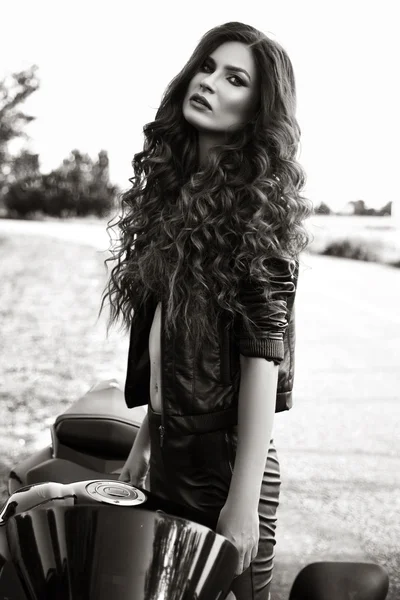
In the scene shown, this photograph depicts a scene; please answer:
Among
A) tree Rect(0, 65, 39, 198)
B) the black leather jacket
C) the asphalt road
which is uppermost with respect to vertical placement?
tree Rect(0, 65, 39, 198)

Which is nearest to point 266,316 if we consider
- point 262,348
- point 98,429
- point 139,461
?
point 262,348

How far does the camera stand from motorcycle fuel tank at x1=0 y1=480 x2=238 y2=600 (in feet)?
3.79

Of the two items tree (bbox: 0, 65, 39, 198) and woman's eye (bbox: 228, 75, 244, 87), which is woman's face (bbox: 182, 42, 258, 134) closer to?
woman's eye (bbox: 228, 75, 244, 87)

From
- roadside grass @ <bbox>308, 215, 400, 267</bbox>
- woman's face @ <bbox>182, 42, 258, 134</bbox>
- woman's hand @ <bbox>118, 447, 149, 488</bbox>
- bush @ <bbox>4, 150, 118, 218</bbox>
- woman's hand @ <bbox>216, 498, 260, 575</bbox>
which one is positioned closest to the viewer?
woman's hand @ <bbox>216, 498, 260, 575</bbox>

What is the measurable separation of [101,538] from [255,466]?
480mm

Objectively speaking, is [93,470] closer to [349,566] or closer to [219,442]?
[219,442]

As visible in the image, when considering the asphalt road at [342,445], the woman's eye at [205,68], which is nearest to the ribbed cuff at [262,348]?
the asphalt road at [342,445]

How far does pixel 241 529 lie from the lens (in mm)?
1553

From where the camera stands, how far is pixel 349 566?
161 centimetres

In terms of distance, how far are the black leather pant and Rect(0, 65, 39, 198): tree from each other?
1753cm

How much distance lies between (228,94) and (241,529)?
1.04 meters

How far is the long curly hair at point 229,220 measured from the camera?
64.5 inches

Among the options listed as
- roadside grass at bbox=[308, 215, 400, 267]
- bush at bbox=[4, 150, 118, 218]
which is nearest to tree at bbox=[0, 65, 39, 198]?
bush at bbox=[4, 150, 118, 218]

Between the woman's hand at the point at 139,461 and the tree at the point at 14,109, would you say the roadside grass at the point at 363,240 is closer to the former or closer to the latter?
the tree at the point at 14,109
